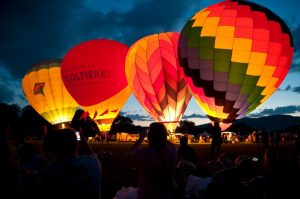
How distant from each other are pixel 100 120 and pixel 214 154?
9203 mm

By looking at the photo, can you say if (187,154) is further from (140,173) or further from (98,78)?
(98,78)

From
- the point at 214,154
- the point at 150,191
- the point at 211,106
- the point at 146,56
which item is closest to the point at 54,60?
the point at 146,56

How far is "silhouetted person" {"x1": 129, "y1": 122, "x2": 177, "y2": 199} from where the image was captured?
392 cm

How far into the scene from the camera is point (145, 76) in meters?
19.3

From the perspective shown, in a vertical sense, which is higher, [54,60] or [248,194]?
[54,60]

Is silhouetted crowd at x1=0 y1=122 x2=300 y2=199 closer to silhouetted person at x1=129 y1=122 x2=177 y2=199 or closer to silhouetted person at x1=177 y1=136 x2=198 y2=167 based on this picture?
silhouetted person at x1=129 y1=122 x2=177 y2=199

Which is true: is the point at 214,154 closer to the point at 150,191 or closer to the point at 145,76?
the point at 145,76

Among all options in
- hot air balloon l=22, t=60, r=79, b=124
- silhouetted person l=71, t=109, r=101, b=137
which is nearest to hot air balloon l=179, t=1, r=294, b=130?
silhouetted person l=71, t=109, r=101, b=137

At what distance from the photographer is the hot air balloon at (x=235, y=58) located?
1605cm

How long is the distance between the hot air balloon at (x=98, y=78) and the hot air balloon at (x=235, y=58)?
234 inches

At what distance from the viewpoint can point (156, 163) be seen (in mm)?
3922

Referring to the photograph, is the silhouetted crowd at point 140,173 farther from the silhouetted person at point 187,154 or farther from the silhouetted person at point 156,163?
the silhouetted person at point 187,154

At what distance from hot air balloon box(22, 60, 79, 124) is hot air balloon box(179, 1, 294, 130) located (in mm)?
11673

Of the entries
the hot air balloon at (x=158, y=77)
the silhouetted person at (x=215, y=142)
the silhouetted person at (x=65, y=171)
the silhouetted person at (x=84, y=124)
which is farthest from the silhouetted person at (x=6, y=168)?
the hot air balloon at (x=158, y=77)
